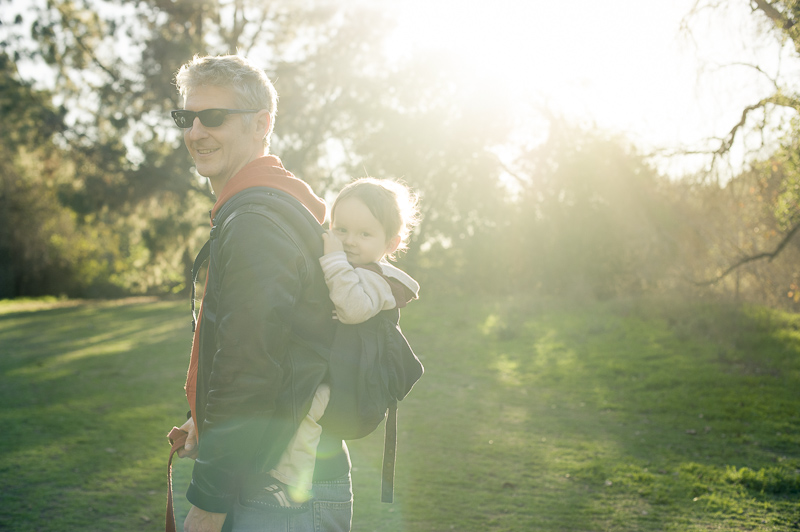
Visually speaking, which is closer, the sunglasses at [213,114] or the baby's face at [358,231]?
the sunglasses at [213,114]

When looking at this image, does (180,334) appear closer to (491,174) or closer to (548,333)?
(548,333)

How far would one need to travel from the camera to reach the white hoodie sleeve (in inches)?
72.2

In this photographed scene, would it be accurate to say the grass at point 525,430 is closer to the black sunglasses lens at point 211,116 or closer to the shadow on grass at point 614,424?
the shadow on grass at point 614,424

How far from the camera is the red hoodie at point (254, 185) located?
6.18ft

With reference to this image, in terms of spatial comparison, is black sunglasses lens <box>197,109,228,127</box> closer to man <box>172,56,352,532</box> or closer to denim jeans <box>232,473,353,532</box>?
man <box>172,56,352,532</box>

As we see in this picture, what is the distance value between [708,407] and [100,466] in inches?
276

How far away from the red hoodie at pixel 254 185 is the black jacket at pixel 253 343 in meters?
0.06

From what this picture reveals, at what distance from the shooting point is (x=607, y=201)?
19.2 metres

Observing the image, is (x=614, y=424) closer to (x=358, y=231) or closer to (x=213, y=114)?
(x=358, y=231)

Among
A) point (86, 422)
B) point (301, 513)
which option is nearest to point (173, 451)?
point (301, 513)

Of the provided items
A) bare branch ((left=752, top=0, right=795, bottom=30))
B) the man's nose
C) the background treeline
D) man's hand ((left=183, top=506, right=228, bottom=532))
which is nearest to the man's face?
the man's nose

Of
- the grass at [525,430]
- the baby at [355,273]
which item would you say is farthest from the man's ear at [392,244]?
the grass at [525,430]

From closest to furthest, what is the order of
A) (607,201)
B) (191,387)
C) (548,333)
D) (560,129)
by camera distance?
(191,387) → (548,333) → (607,201) → (560,129)

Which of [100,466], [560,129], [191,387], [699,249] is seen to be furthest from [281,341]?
[560,129]
